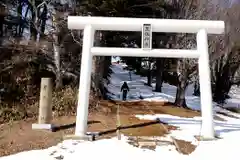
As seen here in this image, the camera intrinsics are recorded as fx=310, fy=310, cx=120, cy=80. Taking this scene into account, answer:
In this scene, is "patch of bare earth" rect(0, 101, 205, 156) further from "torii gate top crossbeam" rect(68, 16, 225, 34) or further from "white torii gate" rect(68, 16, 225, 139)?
"torii gate top crossbeam" rect(68, 16, 225, 34)

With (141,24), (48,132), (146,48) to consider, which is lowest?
(48,132)

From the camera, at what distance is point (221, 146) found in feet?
24.1

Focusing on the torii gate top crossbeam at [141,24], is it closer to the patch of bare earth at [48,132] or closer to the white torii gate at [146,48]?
the white torii gate at [146,48]

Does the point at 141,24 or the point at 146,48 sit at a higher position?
the point at 141,24

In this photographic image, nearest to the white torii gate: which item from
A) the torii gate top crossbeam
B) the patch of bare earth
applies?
the torii gate top crossbeam

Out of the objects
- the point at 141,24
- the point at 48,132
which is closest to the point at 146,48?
the point at 141,24

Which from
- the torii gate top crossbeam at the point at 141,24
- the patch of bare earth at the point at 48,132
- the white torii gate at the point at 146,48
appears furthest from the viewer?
the torii gate top crossbeam at the point at 141,24

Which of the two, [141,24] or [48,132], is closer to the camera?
[48,132]

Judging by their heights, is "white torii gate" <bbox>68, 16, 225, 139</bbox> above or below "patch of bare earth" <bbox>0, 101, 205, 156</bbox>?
above

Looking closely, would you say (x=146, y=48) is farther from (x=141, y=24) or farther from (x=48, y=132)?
(x=48, y=132)

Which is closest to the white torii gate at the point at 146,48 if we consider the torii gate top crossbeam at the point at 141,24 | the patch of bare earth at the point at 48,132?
the torii gate top crossbeam at the point at 141,24

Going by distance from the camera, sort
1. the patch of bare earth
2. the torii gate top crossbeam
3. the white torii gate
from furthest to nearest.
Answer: the torii gate top crossbeam → the white torii gate → the patch of bare earth

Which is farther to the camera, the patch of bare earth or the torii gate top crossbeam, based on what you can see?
the torii gate top crossbeam

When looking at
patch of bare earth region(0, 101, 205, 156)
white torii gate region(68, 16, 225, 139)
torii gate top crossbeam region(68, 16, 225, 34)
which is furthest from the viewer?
torii gate top crossbeam region(68, 16, 225, 34)
